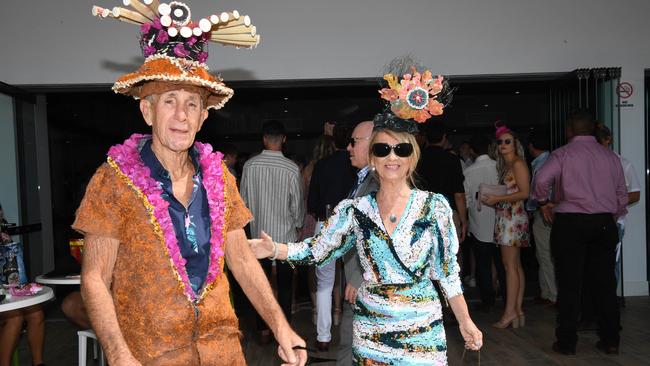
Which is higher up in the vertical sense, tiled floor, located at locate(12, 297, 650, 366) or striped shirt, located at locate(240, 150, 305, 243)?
striped shirt, located at locate(240, 150, 305, 243)

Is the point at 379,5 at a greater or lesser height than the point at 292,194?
greater

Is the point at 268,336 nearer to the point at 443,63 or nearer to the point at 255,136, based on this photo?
the point at 443,63

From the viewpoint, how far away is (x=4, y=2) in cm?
682

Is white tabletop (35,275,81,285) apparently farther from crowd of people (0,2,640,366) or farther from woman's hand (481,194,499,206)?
woman's hand (481,194,499,206)

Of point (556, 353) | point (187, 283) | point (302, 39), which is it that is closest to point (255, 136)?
point (302, 39)

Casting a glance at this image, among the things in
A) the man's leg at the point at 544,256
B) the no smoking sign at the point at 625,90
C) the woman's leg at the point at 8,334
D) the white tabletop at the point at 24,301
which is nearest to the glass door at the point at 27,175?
the woman's leg at the point at 8,334

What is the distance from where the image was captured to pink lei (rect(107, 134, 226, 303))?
1997 mm

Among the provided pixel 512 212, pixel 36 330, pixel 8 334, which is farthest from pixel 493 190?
pixel 8 334

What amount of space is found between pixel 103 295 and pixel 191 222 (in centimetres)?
38

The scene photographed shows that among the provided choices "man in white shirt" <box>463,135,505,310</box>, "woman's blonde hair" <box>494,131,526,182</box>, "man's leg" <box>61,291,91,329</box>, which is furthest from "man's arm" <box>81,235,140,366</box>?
"man in white shirt" <box>463,135,505,310</box>

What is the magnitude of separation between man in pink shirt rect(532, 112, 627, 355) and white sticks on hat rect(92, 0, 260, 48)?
3.38 metres

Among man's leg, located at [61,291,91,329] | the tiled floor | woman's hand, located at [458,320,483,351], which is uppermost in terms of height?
woman's hand, located at [458,320,483,351]

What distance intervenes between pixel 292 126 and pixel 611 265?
8.60m

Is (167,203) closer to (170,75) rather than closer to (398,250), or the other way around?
(170,75)
